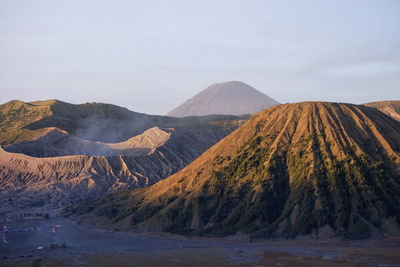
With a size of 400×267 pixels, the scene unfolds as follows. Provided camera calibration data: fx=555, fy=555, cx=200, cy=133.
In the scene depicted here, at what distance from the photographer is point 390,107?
139 metres

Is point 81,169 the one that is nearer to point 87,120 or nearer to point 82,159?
point 82,159

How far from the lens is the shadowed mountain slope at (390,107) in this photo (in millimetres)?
134625

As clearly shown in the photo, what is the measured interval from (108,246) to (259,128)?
31854 millimetres

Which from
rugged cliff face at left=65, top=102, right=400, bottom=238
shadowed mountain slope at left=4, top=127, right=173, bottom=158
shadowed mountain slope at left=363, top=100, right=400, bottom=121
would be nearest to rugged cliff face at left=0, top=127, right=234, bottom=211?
A: shadowed mountain slope at left=4, top=127, right=173, bottom=158

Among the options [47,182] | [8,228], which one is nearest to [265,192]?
[8,228]

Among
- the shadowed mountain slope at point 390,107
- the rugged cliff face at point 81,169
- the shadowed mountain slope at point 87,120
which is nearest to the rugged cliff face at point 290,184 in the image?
the rugged cliff face at point 81,169

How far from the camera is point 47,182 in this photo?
108 meters

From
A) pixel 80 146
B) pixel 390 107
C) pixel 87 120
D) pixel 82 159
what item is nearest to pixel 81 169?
pixel 82 159

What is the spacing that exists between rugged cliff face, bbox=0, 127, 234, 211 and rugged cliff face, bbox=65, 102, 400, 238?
20.9 meters

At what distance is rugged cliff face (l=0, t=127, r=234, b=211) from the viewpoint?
10256 cm

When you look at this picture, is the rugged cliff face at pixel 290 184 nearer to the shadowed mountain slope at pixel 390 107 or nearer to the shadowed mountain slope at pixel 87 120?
the shadowed mountain slope at pixel 390 107

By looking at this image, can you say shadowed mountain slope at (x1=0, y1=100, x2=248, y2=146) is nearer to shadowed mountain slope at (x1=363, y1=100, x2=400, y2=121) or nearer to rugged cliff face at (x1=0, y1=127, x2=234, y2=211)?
rugged cliff face at (x1=0, y1=127, x2=234, y2=211)

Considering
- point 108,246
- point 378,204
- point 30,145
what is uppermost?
point 30,145

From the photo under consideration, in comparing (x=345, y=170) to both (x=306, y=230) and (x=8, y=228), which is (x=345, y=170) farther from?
(x=8, y=228)
